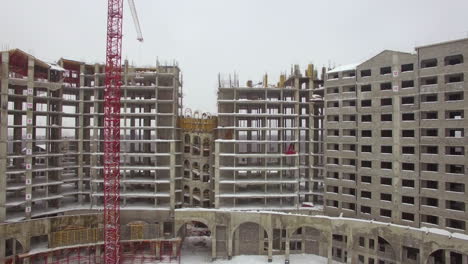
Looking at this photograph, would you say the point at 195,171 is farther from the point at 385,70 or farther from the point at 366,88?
the point at 385,70

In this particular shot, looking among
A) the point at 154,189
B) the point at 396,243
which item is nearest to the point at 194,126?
the point at 154,189

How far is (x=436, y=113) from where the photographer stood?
41.2 metres

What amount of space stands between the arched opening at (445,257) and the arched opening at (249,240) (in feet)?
70.7

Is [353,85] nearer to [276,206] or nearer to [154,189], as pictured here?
[276,206]

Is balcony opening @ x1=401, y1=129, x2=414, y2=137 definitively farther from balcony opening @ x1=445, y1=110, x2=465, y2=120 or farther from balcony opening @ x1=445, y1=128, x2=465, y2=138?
balcony opening @ x1=445, y1=110, x2=465, y2=120

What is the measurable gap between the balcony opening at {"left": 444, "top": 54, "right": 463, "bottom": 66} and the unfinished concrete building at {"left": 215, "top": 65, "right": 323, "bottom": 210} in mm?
18912

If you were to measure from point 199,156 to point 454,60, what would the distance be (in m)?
41.0

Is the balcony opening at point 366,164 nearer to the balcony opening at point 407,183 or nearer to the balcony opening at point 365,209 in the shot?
the balcony opening at point 407,183

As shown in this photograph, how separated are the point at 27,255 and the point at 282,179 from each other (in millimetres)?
37727

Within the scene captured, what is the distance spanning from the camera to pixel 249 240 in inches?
1897

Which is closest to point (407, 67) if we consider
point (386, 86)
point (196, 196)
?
point (386, 86)

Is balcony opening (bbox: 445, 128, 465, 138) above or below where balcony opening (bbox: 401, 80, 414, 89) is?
below

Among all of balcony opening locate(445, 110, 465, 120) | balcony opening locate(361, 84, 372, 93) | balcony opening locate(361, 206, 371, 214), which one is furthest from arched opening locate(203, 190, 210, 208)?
balcony opening locate(445, 110, 465, 120)

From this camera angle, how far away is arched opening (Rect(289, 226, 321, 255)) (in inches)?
1884
